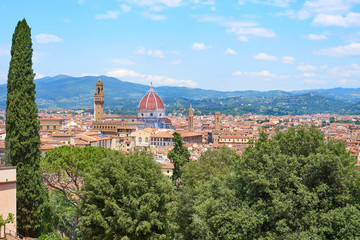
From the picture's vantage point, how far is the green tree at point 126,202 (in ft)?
47.0

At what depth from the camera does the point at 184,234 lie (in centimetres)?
1742

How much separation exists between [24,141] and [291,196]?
9.55 meters

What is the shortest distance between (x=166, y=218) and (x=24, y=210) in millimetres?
5127

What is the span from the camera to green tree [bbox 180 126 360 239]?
1274cm

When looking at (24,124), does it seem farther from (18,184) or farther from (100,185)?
(100,185)

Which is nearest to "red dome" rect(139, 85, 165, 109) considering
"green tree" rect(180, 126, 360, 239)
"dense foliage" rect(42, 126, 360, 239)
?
"dense foliage" rect(42, 126, 360, 239)

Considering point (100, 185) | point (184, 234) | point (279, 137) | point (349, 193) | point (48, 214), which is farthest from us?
point (48, 214)

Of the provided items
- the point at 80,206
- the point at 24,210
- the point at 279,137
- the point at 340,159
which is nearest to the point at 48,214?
the point at 24,210

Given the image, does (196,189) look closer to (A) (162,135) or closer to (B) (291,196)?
(B) (291,196)

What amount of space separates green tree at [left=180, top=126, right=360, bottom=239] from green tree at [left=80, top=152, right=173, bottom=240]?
1475mm

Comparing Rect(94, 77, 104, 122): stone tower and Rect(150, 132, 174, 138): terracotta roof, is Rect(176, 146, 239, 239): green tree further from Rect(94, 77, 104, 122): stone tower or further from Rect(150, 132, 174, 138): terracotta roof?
Rect(94, 77, 104, 122): stone tower

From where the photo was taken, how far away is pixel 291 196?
43.4ft

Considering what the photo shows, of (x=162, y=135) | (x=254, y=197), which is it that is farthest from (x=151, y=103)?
(x=254, y=197)

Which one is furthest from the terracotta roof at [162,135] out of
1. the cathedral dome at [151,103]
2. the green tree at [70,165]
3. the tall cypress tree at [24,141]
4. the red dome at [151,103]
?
the tall cypress tree at [24,141]
